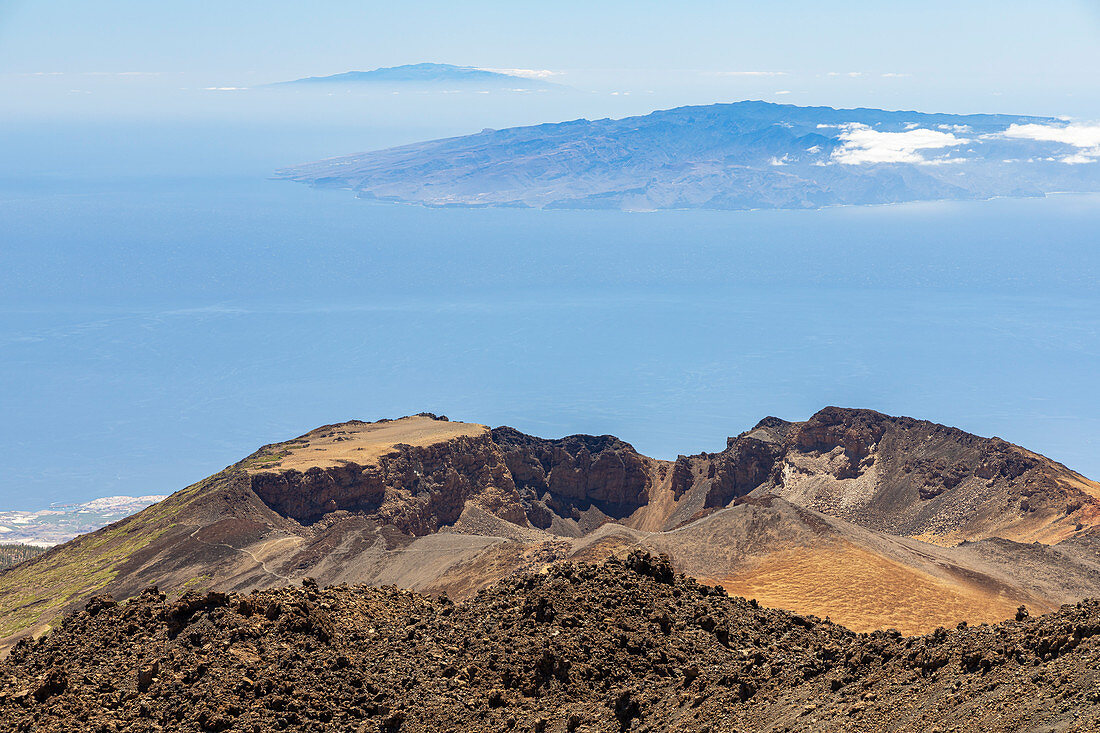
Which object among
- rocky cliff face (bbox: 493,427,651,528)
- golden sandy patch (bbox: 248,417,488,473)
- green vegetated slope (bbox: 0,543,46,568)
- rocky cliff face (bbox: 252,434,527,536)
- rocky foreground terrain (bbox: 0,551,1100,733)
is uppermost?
rocky foreground terrain (bbox: 0,551,1100,733)

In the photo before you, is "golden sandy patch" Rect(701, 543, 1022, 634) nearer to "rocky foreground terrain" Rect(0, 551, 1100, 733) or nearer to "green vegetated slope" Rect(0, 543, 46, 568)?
"rocky foreground terrain" Rect(0, 551, 1100, 733)

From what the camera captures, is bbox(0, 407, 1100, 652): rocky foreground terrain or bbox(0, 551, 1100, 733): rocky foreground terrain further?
bbox(0, 407, 1100, 652): rocky foreground terrain

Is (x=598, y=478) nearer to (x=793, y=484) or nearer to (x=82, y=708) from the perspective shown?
(x=793, y=484)

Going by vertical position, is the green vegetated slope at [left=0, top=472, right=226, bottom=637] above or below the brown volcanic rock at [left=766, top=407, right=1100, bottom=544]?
below

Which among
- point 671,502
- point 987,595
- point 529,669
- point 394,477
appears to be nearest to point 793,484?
point 671,502

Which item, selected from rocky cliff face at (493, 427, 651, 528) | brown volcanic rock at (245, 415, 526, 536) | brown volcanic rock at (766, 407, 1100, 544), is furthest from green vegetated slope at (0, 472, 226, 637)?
brown volcanic rock at (766, 407, 1100, 544)

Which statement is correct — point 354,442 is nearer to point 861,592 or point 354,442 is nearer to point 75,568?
point 75,568

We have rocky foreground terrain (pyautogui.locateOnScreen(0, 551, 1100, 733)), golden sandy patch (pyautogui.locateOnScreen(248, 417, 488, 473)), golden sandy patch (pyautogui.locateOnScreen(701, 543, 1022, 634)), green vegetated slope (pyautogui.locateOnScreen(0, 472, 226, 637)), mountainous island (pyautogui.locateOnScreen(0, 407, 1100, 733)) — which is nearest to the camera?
rocky foreground terrain (pyautogui.locateOnScreen(0, 551, 1100, 733))

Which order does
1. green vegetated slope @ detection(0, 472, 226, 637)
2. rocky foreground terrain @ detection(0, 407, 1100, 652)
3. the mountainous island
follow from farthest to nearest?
green vegetated slope @ detection(0, 472, 226, 637) < rocky foreground terrain @ detection(0, 407, 1100, 652) < the mountainous island
